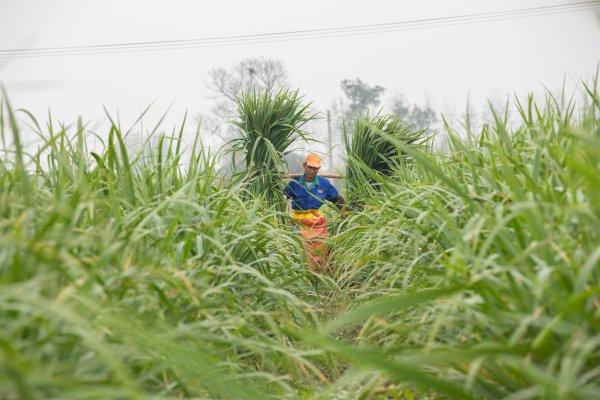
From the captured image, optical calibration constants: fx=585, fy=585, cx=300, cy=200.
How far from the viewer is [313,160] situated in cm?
507

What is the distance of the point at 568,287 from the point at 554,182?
24.5 inches

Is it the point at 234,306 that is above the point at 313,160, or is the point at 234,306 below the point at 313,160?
below

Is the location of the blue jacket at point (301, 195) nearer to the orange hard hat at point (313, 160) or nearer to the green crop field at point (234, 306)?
the orange hard hat at point (313, 160)

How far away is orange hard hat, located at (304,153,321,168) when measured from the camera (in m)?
5.04

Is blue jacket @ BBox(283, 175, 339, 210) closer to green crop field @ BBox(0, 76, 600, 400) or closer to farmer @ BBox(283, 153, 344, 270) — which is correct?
farmer @ BBox(283, 153, 344, 270)

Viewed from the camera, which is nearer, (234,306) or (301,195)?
(234,306)

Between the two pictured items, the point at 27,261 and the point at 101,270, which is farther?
the point at 101,270

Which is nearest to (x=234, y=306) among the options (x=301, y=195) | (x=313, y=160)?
(x=301, y=195)

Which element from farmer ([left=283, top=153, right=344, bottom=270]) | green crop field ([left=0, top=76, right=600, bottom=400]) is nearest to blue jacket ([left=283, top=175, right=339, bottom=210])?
farmer ([left=283, top=153, right=344, bottom=270])

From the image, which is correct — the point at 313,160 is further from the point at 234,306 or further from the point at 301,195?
the point at 234,306

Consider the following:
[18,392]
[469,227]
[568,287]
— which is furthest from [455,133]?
[18,392]

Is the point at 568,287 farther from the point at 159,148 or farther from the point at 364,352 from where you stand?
the point at 159,148

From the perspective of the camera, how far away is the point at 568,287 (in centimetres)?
131

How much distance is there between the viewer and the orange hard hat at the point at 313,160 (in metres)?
5.04
